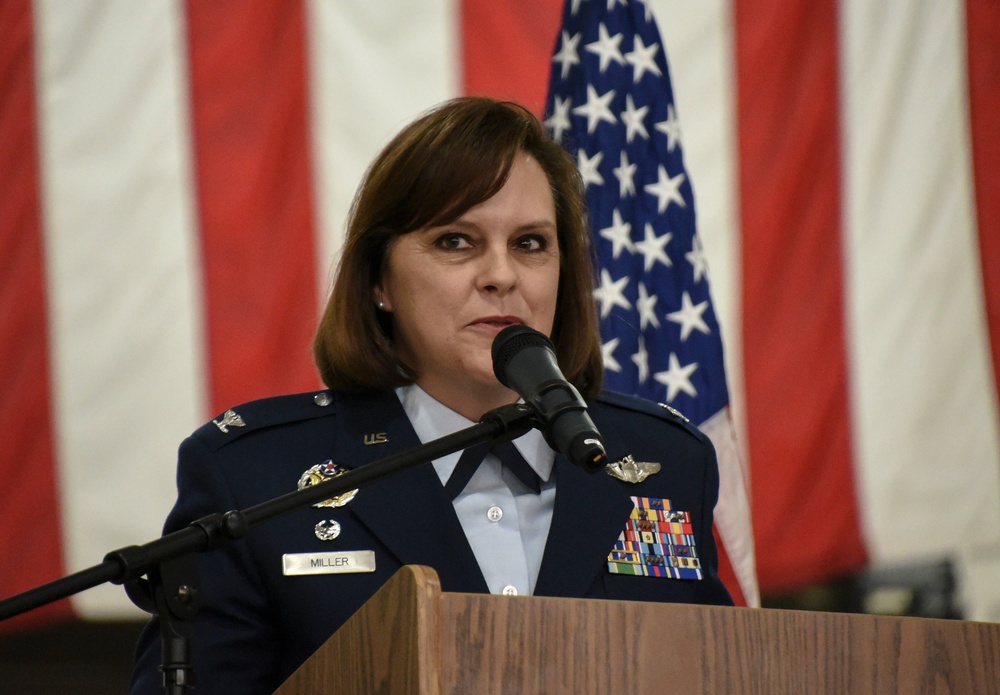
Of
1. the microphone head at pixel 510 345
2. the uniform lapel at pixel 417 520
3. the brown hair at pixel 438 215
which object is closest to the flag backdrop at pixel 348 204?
the brown hair at pixel 438 215

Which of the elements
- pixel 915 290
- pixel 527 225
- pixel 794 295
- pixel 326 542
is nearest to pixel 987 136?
pixel 915 290

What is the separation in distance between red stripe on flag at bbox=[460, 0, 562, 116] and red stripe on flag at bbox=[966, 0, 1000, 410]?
1066 millimetres

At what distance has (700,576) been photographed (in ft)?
5.99

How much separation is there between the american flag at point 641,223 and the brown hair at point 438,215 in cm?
56

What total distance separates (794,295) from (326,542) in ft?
5.09

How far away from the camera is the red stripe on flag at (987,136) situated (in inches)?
115

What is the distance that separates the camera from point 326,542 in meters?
1.67

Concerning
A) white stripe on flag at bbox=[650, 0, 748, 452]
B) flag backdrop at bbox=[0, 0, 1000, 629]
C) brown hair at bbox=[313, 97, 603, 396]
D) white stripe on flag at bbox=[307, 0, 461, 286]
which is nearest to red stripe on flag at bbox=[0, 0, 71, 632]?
flag backdrop at bbox=[0, 0, 1000, 629]

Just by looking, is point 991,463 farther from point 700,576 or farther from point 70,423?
point 70,423

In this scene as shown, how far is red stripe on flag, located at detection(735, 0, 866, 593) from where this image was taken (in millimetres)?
2746

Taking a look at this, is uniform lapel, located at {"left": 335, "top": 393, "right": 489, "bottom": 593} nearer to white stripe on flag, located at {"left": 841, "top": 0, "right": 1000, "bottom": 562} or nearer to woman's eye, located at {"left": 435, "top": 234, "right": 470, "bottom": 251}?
woman's eye, located at {"left": 435, "top": 234, "right": 470, "bottom": 251}

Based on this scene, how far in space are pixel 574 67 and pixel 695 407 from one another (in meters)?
0.83

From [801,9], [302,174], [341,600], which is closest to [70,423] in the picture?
[302,174]

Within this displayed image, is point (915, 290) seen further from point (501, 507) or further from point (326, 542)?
point (326, 542)
